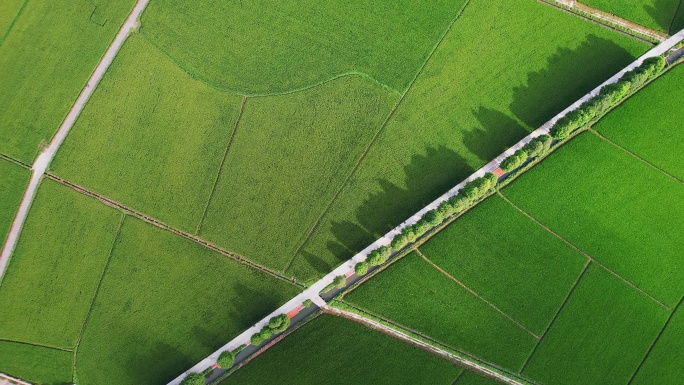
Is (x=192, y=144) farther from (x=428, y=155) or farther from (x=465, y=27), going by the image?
(x=465, y=27)

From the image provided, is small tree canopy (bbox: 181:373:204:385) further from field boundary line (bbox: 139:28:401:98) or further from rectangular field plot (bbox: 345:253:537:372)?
field boundary line (bbox: 139:28:401:98)

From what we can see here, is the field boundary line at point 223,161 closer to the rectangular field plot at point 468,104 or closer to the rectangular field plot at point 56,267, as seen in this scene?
the rectangular field plot at point 56,267

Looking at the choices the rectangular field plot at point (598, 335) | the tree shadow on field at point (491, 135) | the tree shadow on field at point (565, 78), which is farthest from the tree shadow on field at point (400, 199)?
the rectangular field plot at point (598, 335)

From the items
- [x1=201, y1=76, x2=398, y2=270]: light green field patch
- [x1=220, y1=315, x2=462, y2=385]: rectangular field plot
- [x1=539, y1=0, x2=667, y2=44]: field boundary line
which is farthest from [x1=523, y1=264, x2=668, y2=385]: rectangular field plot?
[x1=201, y1=76, x2=398, y2=270]: light green field patch

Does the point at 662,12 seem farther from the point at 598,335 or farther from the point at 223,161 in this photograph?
the point at 223,161

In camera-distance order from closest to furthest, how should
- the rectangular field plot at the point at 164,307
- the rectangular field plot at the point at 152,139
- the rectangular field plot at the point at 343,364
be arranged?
the rectangular field plot at the point at 343,364 → the rectangular field plot at the point at 164,307 → the rectangular field plot at the point at 152,139

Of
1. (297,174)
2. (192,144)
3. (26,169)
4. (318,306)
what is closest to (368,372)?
(318,306)
